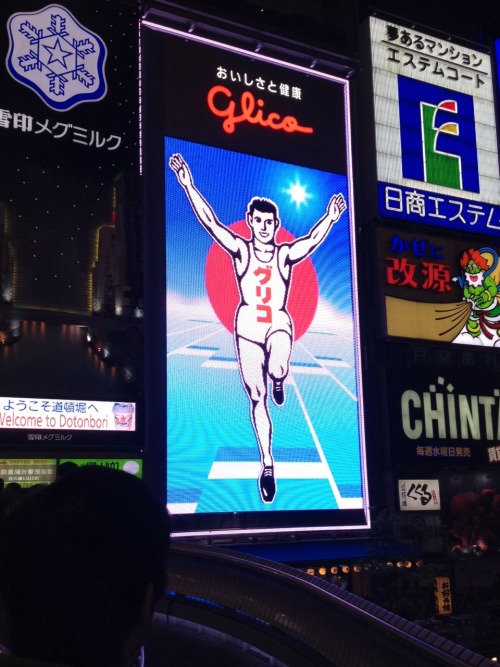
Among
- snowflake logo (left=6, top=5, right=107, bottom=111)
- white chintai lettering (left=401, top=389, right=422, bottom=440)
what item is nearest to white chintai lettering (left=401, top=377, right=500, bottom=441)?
white chintai lettering (left=401, top=389, right=422, bottom=440)

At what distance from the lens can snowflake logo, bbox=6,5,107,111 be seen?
473 inches

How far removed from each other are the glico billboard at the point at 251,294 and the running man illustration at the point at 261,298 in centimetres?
2

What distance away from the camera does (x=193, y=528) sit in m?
12.0

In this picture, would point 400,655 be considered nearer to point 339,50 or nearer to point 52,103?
point 52,103

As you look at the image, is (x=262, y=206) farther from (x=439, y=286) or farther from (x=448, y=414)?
(x=448, y=414)

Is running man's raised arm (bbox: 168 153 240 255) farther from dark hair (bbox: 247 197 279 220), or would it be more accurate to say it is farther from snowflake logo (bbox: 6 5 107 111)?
snowflake logo (bbox: 6 5 107 111)

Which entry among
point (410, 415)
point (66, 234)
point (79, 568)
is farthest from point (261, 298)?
point (79, 568)

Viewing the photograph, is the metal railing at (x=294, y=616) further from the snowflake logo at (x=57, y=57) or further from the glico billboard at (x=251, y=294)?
the snowflake logo at (x=57, y=57)

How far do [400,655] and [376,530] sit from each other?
35.5 feet

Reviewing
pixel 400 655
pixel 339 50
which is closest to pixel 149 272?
pixel 339 50

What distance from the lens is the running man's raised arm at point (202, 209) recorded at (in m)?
13.0

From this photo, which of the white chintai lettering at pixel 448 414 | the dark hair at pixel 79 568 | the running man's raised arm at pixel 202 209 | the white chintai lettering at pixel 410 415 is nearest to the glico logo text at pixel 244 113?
the running man's raised arm at pixel 202 209

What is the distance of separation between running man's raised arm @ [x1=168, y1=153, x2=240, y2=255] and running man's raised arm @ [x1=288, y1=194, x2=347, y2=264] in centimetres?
112

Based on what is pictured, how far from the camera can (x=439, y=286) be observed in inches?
605
